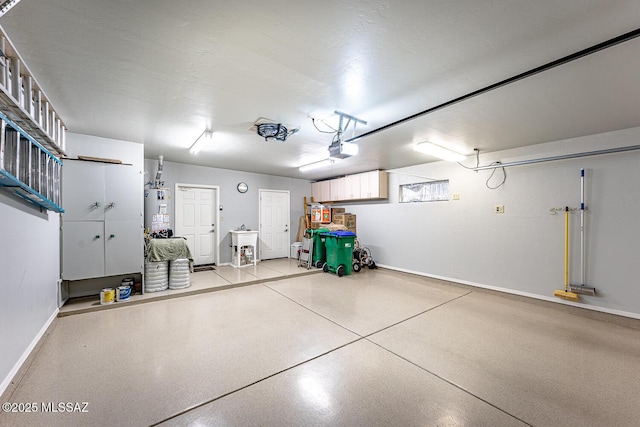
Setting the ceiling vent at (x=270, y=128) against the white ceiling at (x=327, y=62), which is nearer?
the white ceiling at (x=327, y=62)

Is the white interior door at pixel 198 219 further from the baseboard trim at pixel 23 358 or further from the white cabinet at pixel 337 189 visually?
the white cabinet at pixel 337 189

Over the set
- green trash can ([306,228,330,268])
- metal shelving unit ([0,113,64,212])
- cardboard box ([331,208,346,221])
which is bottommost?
green trash can ([306,228,330,268])

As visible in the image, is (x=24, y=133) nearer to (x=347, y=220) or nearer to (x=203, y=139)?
(x=203, y=139)

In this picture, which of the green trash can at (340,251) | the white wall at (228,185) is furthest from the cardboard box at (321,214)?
the white wall at (228,185)

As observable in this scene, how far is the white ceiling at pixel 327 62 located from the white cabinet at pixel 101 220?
67 centimetres

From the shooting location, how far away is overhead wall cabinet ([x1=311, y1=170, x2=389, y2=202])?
6.35m

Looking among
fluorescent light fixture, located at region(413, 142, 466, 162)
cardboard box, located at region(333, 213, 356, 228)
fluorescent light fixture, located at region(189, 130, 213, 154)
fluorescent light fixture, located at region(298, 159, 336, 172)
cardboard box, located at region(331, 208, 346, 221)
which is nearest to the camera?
fluorescent light fixture, located at region(189, 130, 213, 154)

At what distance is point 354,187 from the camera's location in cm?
690

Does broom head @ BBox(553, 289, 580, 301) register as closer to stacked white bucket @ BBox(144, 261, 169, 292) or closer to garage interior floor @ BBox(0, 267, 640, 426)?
garage interior floor @ BBox(0, 267, 640, 426)

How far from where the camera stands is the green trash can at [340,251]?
568 centimetres

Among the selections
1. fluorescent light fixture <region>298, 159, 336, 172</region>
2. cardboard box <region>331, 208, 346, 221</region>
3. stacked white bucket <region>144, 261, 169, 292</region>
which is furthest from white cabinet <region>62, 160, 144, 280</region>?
cardboard box <region>331, 208, 346, 221</region>

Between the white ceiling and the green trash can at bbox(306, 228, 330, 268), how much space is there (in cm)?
320

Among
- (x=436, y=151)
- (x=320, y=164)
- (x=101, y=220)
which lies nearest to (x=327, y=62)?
(x=436, y=151)

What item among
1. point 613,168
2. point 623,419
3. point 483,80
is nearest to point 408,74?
point 483,80
